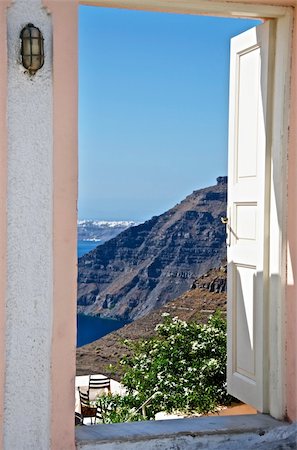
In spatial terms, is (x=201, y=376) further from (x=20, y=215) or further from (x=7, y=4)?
(x=7, y=4)

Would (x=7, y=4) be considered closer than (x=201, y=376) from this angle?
Yes

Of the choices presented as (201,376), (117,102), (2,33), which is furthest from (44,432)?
(117,102)

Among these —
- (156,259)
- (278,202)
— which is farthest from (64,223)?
(156,259)

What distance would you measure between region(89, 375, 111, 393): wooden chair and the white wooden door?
9.75 meters

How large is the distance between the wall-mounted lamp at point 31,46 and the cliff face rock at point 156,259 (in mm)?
20284

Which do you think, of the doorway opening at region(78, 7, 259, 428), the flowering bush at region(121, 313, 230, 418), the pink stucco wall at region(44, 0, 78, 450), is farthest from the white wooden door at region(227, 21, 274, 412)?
the doorway opening at region(78, 7, 259, 428)

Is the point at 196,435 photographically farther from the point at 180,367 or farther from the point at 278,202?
the point at 180,367

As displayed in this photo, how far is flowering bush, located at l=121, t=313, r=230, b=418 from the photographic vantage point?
7145 millimetres

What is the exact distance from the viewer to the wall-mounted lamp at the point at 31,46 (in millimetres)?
4074

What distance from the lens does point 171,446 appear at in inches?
176

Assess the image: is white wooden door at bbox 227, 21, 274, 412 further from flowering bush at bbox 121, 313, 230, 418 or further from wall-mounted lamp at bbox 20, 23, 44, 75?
flowering bush at bbox 121, 313, 230, 418

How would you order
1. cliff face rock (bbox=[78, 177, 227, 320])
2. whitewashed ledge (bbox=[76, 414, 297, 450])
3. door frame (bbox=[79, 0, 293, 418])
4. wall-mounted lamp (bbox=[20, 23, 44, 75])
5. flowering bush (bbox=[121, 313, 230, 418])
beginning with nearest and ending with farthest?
wall-mounted lamp (bbox=[20, 23, 44, 75]) → whitewashed ledge (bbox=[76, 414, 297, 450]) → door frame (bbox=[79, 0, 293, 418]) → flowering bush (bbox=[121, 313, 230, 418]) → cliff face rock (bbox=[78, 177, 227, 320])

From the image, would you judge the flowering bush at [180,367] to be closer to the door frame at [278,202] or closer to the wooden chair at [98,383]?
the door frame at [278,202]

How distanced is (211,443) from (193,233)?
2463cm
